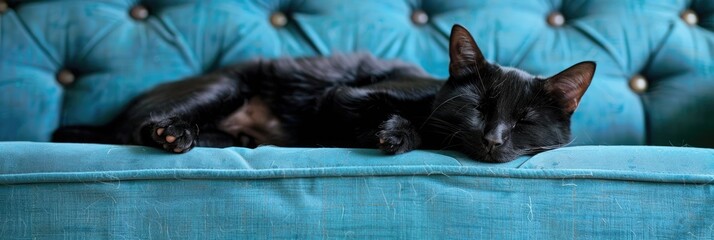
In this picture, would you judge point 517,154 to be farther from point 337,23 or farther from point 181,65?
point 181,65

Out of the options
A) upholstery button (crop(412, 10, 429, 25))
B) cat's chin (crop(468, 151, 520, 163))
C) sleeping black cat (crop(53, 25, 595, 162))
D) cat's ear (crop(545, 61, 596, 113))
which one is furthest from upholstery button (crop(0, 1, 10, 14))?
cat's ear (crop(545, 61, 596, 113))

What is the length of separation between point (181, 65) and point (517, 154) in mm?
1108

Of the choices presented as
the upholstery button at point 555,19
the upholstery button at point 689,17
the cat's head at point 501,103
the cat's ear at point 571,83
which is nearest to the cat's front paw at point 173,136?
the cat's head at point 501,103

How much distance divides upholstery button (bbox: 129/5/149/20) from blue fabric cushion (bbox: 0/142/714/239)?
0.87m

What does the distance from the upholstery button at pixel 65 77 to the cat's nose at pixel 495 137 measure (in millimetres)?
1313

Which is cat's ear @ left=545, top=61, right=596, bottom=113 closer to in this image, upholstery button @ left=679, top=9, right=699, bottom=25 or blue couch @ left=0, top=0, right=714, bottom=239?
blue couch @ left=0, top=0, right=714, bottom=239

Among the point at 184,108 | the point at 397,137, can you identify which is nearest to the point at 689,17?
the point at 397,137

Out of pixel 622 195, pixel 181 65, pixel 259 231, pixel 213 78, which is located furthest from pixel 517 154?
pixel 181 65

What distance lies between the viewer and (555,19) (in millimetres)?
1961

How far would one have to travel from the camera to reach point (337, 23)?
6.36 ft

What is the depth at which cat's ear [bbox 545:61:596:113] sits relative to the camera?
4.57 feet

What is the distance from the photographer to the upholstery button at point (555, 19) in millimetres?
1959

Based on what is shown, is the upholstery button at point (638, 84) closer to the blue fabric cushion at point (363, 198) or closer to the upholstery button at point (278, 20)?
the blue fabric cushion at point (363, 198)

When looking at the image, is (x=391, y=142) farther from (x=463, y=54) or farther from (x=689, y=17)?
(x=689, y=17)
